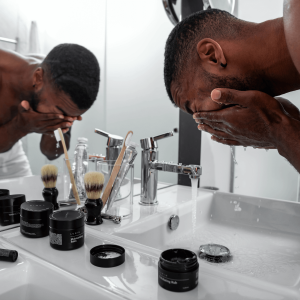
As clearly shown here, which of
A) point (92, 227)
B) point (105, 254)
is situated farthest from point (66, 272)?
point (92, 227)

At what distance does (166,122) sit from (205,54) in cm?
68

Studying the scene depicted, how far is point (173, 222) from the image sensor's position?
0.89 meters

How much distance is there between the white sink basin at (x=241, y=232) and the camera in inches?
30.0

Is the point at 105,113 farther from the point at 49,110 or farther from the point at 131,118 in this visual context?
the point at 49,110

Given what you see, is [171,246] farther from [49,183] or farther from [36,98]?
[36,98]

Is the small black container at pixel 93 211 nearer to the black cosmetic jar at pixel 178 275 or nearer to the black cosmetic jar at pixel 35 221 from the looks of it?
the black cosmetic jar at pixel 35 221

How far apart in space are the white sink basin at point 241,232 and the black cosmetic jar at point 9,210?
255 millimetres

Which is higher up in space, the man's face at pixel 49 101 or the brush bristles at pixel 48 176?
the man's face at pixel 49 101

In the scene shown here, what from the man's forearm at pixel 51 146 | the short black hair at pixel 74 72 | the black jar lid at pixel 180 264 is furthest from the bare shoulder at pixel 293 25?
the man's forearm at pixel 51 146

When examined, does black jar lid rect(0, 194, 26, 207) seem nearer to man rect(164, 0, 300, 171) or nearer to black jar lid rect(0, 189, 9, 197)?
black jar lid rect(0, 189, 9, 197)

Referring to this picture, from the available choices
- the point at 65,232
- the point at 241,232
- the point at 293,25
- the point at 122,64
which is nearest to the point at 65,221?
the point at 65,232

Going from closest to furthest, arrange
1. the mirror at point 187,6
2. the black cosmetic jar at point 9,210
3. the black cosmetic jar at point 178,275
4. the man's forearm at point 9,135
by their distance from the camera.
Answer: the black cosmetic jar at point 178,275 → the black cosmetic jar at point 9,210 → the man's forearm at point 9,135 → the mirror at point 187,6

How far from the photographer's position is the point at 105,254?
0.55 meters

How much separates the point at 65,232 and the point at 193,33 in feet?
1.61
